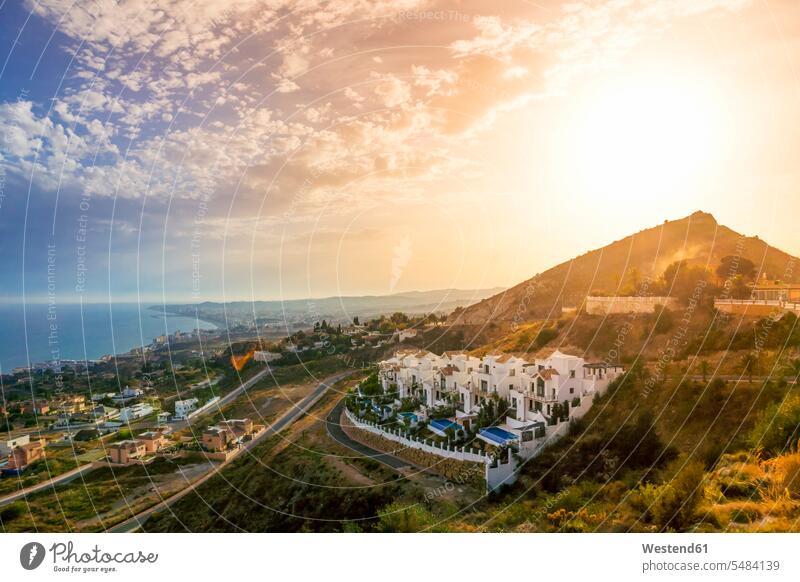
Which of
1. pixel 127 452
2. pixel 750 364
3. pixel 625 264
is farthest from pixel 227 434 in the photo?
pixel 625 264

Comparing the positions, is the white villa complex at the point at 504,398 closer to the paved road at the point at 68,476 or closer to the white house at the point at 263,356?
the paved road at the point at 68,476

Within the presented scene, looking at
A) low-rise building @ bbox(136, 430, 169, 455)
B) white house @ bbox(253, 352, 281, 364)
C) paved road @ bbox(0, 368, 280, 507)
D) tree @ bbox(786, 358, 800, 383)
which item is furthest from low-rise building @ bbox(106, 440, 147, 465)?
tree @ bbox(786, 358, 800, 383)

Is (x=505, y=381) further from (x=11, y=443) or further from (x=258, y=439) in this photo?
(x=11, y=443)

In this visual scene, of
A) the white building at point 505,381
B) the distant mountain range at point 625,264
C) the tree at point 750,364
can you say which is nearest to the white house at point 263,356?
the white building at point 505,381

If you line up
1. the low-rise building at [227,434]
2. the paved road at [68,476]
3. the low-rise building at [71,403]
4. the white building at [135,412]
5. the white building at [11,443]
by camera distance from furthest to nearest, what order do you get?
the white building at [135,412]
the low-rise building at [71,403]
the low-rise building at [227,434]
the white building at [11,443]
the paved road at [68,476]
